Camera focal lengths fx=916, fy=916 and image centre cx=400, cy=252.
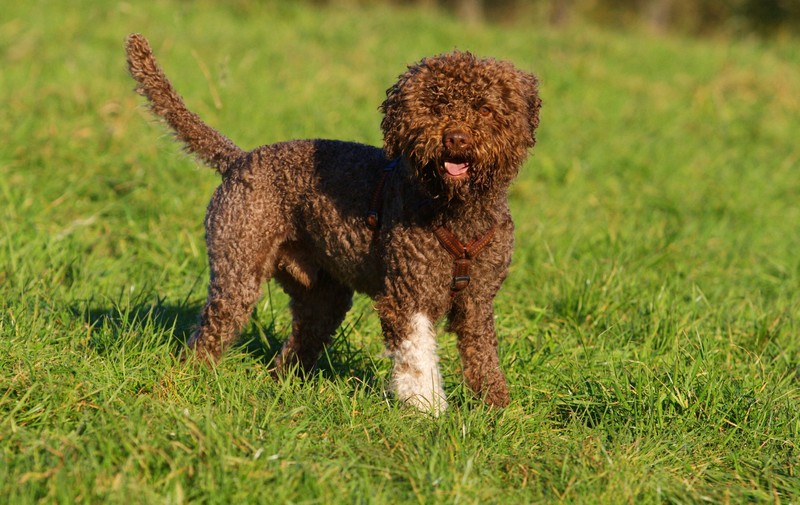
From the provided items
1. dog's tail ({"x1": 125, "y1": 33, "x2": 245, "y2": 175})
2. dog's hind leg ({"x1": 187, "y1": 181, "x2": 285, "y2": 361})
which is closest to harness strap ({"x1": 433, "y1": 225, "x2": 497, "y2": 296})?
dog's hind leg ({"x1": 187, "y1": 181, "x2": 285, "y2": 361})

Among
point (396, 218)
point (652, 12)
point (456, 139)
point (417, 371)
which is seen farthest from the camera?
point (652, 12)

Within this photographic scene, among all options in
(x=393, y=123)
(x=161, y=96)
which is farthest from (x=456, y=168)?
(x=161, y=96)

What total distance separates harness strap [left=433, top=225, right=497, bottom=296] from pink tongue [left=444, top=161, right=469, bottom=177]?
0.38m

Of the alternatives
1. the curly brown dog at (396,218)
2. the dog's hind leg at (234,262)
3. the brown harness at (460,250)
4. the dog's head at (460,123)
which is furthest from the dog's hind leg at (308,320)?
the dog's head at (460,123)

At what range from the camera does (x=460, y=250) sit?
4508 millimetres

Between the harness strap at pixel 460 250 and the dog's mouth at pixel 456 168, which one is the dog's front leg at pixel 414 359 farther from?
the dog's mouth at pixel 456 168

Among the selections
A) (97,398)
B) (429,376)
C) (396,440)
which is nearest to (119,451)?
(97,398)

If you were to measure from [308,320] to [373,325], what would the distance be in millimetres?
709

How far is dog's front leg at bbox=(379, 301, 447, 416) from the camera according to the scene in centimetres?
448

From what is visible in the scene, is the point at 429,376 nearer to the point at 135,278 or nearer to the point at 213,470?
the point at 213,470

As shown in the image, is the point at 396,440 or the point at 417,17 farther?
the point at 417,17

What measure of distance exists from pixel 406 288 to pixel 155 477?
1.53 metres

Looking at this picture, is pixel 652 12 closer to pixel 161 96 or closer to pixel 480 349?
pixel 161 96

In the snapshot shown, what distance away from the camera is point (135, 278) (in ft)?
21.4
